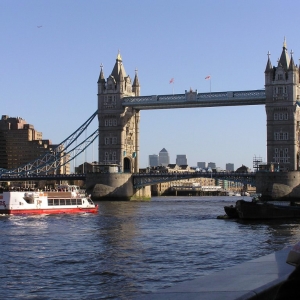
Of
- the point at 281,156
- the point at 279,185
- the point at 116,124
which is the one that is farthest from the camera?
the point at 116,124

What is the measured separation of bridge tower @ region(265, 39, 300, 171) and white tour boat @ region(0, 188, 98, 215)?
147 ft

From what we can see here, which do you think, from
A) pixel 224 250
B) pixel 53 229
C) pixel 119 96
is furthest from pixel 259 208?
pixel 119 96

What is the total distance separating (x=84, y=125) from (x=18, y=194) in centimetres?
5942

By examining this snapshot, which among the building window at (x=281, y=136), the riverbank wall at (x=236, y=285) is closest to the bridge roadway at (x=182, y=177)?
the building window at (x=281, y=136)

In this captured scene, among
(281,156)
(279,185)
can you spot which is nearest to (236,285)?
(279,185)

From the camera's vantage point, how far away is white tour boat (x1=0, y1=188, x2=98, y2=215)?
57.3 meters

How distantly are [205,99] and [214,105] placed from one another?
6.11 ft

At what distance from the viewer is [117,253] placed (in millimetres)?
27891

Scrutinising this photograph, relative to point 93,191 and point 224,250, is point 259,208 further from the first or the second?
point 93,191

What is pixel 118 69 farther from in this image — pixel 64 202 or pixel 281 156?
pixel 64 202

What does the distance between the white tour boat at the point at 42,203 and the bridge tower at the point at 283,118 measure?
44875mm

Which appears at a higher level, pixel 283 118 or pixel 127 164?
pixel 283 118

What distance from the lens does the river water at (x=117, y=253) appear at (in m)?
19.3

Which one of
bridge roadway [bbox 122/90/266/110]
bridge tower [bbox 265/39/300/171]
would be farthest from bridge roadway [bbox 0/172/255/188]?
bridge roadway [bbox 122/90/266/110]
